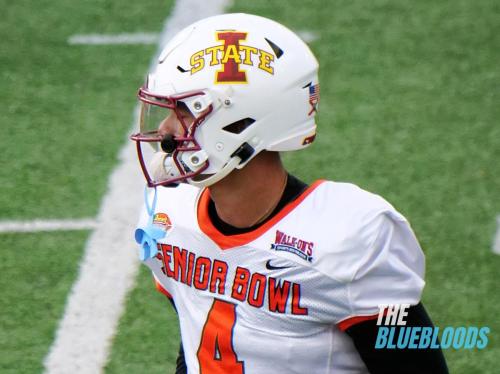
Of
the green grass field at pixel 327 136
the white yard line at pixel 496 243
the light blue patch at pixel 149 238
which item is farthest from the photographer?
the white yard line at pixel 496 243

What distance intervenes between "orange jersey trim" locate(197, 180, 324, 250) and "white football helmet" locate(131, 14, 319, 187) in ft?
0.48

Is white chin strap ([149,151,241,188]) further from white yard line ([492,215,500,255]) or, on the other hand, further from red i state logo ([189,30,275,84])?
white yard line ([492,215,500,255])

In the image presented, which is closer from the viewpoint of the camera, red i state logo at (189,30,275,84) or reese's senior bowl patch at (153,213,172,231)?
red i state logo at (189,30,275,84)

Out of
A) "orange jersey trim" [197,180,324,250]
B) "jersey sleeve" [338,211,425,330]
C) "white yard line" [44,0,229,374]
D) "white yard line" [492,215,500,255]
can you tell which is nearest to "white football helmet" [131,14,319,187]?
"orange jersey trim" [197,180,324,250]

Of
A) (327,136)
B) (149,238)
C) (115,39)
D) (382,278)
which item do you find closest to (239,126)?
(149,238)

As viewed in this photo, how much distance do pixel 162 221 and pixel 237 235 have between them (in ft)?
0.95

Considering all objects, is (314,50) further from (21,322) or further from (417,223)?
(21,322)

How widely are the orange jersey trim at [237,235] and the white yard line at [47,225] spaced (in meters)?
2.18

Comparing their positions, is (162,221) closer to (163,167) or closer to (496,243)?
(163,167)

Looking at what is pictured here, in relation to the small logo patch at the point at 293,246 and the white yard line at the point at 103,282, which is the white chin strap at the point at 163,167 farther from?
the white yard line at the point at 103,282

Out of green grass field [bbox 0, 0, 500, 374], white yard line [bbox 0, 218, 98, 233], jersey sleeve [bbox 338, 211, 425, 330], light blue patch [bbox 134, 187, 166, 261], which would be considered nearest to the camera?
jersey sleeve [bbox 338, 211, 425, 330]

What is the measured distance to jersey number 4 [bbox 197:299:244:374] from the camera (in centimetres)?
290

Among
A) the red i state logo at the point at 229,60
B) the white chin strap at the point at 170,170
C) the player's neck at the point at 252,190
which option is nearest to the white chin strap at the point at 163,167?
the white chin strap at the point at 170,170

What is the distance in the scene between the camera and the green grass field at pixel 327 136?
458 centimetres
